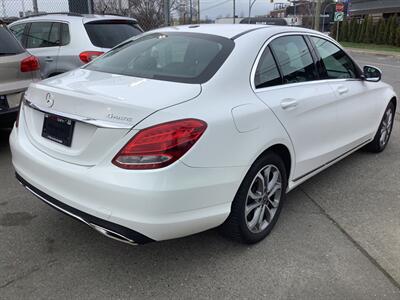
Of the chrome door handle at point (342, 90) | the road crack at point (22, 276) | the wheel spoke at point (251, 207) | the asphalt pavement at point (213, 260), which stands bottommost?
the asphalt pavement at point (213, 260)

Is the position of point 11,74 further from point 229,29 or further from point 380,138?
point 380,138

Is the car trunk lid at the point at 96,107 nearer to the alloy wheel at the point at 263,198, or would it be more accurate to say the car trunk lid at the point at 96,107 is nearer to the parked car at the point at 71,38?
the alloy wheel at the point at 263,198

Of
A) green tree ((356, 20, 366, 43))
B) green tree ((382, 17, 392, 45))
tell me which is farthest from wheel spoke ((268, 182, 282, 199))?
green tree ((356, 20, 366, 43))

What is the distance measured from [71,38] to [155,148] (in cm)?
496

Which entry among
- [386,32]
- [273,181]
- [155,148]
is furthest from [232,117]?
[386,32]

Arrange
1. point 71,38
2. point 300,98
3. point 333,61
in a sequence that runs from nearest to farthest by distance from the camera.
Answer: point 300,98 → point 333,61 → point 71,38

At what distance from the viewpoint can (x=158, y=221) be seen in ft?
8.29

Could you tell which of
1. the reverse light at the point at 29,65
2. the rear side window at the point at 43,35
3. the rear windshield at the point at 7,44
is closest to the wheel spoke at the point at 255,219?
the reverse light at the point at 29,65

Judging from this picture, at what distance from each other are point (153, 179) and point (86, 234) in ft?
4.06

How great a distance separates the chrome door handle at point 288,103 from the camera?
333 centimetres

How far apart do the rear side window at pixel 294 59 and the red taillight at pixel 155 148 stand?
4.47 ft

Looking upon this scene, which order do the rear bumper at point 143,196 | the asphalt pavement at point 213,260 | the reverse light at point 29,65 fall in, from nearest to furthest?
1. the rear bumper at point 143,196
2. the asphalt pavement at point 213,260
3. the reverse light at point 29,65

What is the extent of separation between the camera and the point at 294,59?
3.75m

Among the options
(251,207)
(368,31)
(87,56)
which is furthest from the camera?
(368,31)
